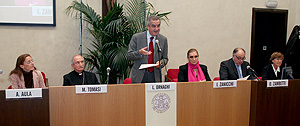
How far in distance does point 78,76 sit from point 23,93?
1096 mm

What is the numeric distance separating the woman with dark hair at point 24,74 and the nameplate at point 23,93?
4.01ft

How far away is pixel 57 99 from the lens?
200 centimetres

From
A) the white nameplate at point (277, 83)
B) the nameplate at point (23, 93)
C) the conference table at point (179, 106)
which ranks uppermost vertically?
the white nameplate at point (277, 83)

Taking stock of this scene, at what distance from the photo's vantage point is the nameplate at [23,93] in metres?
1.82

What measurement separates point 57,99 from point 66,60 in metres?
2.97

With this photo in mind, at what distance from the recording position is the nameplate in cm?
182

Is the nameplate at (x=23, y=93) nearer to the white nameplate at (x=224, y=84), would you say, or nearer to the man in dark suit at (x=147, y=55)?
the man in dark suit at (x=147, y=55)

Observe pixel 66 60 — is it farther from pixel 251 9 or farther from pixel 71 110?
pixel 251 9

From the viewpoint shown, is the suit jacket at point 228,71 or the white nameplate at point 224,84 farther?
the suit jacket at point 228,71

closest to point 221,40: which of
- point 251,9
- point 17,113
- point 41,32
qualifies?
point 251,9

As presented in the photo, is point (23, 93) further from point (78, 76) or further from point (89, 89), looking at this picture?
point (78, 76)

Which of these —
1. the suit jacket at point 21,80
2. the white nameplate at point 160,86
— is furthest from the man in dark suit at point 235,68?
the suit jacket at point 21,80

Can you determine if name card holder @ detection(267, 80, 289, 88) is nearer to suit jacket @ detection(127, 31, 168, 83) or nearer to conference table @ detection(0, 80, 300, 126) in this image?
conference table @ detection(0, 80, 300, 126)

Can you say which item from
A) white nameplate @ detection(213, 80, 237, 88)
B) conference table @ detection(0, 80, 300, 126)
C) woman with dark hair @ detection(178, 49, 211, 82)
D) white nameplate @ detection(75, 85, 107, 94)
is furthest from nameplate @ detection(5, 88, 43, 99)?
woman with dark hair @ detection(178, 49, 211, 82)
